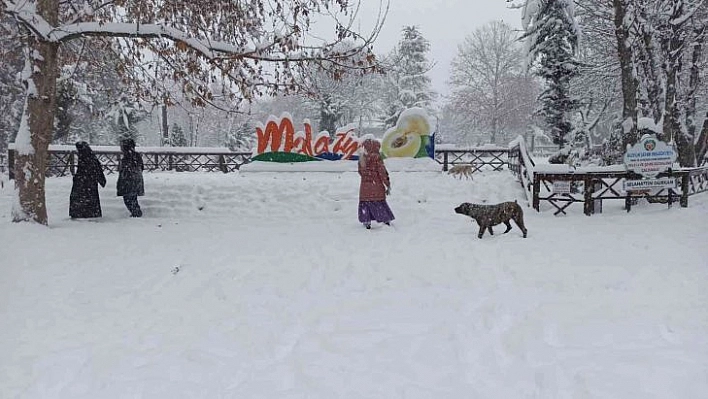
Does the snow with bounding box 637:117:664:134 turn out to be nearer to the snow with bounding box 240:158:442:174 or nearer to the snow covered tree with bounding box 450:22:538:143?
the snow with bounding box 240:158:442:174

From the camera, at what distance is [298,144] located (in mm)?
17000

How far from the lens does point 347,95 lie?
39.4 metres

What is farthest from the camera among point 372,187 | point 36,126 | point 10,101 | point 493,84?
point 493,84

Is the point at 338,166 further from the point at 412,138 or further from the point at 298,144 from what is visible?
the point at 412,138

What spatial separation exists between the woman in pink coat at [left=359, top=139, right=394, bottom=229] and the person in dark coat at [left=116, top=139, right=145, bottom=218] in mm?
5281

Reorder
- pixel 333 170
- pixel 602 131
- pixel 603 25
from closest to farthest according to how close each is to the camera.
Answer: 1. pixel 603 25
2. pixel 333 170
3. pixel 602 131

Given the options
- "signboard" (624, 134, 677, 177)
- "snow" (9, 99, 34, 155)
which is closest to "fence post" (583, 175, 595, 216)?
"signboard" (624, 134, 677, 177)

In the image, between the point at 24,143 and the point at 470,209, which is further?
the point at 24,143

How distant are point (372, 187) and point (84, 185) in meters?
6.25

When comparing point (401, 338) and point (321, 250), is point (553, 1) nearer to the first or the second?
point (321, 250)

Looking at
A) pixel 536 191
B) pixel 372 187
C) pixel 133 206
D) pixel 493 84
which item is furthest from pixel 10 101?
pixel 493 84

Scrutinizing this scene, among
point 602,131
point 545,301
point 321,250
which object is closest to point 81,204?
point 321,250

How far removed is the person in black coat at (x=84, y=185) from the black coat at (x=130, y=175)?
451 millimetres

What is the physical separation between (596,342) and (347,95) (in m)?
37.0
